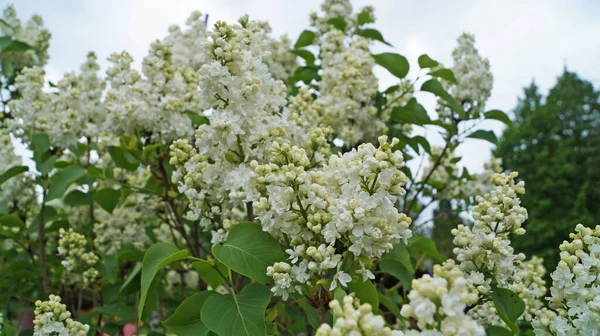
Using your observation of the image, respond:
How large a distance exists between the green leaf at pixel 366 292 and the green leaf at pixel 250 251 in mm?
225

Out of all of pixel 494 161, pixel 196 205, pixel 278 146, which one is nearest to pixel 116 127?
pixel 196 205

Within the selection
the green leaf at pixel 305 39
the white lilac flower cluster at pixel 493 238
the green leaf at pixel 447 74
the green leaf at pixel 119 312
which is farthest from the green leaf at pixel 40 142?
the white lilac flower cluster at pixel 493 238

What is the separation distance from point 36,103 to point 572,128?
31.0 m

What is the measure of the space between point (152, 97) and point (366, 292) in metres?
1.64

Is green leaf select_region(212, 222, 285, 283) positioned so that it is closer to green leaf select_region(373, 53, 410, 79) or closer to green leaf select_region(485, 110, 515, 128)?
green leaf select_region(373, 53, 410, 79)

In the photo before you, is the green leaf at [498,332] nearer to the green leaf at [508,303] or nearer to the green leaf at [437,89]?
the green leaf at [508,303]

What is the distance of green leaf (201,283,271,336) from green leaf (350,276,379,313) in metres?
0.27

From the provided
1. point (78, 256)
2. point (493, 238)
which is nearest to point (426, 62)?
point (493, 238)

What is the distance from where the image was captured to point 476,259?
5.36ft

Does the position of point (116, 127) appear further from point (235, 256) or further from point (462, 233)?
point (462, 233)

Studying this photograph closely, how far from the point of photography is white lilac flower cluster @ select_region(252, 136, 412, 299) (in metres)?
1.37

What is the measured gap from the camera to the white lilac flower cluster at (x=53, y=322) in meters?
1.68

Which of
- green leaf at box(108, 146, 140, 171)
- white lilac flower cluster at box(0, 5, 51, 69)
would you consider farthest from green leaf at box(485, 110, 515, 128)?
white lilac flower cluster at box(0, 5, 51, 69)

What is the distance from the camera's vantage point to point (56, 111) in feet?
10.6
